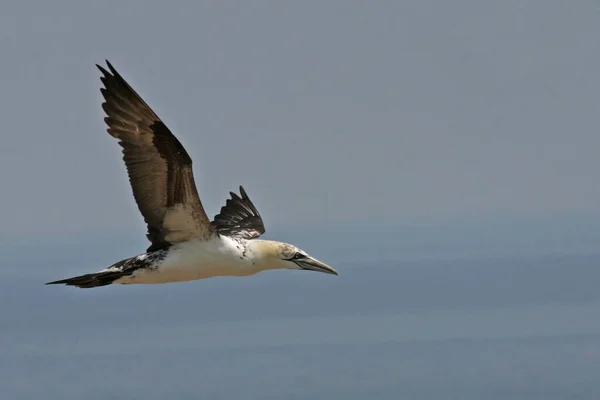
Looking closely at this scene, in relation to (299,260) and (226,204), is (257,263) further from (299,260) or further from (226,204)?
(226,204)

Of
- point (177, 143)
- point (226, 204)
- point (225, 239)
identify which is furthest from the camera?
point (226, 204)

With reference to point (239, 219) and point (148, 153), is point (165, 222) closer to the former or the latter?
point (148, 153)

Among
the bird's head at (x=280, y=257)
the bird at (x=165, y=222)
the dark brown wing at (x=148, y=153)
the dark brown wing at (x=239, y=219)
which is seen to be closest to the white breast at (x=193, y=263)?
the bird at (x=165, y=222)

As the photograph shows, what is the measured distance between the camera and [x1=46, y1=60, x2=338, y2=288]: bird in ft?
68.4

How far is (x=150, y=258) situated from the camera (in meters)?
22.0

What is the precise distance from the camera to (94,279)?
21.7 m

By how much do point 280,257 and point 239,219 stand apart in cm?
381

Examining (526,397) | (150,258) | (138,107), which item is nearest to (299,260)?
(150,258)

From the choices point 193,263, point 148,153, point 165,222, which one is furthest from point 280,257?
point 148,153

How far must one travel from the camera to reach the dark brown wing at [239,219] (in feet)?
83.2

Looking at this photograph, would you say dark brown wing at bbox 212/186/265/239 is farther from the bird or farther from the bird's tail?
the bird's tail

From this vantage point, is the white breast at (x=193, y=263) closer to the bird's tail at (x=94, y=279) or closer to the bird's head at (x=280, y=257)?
the bird's tail at (x=94, y=279)

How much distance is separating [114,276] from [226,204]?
5.18 m

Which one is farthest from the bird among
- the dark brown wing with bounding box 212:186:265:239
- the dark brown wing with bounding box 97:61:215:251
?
the dark brown wing with bounding box 212:186:265:239
